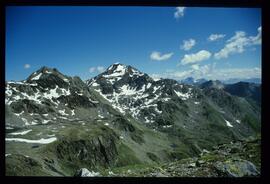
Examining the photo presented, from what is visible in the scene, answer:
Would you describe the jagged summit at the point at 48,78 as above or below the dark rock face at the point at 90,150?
above

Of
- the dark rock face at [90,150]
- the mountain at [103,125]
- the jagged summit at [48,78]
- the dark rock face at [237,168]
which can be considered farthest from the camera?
the jagged summit at [48,78]

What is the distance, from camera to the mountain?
2378 inches

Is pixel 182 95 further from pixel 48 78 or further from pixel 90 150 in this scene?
pixel 90 150

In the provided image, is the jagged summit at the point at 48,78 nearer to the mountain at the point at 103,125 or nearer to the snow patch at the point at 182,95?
the mountain at the point at 103,125

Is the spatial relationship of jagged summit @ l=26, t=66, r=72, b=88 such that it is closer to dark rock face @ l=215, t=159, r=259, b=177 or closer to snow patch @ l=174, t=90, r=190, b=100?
snow patch @ l=174, t=90, r=190, b=100

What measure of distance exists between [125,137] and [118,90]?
304 feet

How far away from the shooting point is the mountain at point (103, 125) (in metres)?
60.4

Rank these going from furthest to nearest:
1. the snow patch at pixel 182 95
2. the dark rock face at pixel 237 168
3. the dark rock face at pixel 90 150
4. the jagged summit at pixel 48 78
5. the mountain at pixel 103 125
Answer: the snow patch at pixel 182 95 < the jagged summit at pixel 48 78 < the dark rock face at pixel 90 150 < the mountain at pixel 103 125 < the dark rock face at pixel 237 168

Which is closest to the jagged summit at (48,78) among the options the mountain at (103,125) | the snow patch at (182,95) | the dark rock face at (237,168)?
the mountain at (103,125)

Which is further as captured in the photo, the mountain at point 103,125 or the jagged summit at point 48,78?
the jagged summit at point 48,78

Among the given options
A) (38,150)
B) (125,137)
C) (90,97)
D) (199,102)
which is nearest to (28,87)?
(90,97)

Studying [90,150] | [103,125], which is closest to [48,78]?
[103,125]

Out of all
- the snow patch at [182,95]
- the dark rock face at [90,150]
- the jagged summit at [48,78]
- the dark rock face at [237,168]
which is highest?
the snow patch at [182,95]

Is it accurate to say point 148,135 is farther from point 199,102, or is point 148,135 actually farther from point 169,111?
point 199,102
